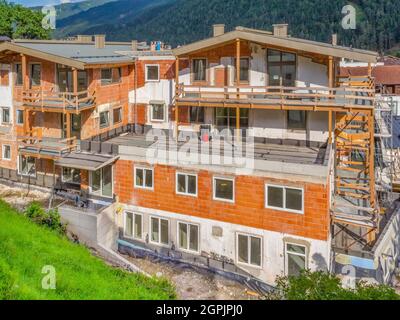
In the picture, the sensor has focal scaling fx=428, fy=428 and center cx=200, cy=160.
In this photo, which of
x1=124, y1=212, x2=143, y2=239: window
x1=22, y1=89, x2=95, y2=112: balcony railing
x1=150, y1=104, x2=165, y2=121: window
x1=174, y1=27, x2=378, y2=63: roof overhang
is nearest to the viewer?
x1=174, y1=27, x2=378, y2=63: roof overhang

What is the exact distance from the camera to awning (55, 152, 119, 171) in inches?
878

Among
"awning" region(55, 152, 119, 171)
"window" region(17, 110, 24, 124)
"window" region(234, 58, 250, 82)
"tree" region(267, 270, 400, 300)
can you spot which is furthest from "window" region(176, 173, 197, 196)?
"window" region(17, 110, 24, 124)

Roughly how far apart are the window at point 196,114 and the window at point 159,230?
7.31m

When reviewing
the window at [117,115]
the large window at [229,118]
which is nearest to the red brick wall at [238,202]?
the large window at [229,118]

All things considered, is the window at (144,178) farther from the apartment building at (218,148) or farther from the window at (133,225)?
the window at (133,225)

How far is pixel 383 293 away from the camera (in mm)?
11320

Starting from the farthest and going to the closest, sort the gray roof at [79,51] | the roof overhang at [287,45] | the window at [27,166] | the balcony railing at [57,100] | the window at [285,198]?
the window at [27,166]
the gray roof at [79,51]
the balcony railing at [57,100]
the roof overhang at [287,45]
the window at [285,198]

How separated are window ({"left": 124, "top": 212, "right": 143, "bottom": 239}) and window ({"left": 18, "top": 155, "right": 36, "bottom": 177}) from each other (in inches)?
339

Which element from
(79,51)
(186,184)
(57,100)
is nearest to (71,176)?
(57,100)

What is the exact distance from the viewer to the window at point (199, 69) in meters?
25.8

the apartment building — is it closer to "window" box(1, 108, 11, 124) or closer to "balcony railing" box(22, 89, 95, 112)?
"balcony railing" box(22, 89, 95, 112)
